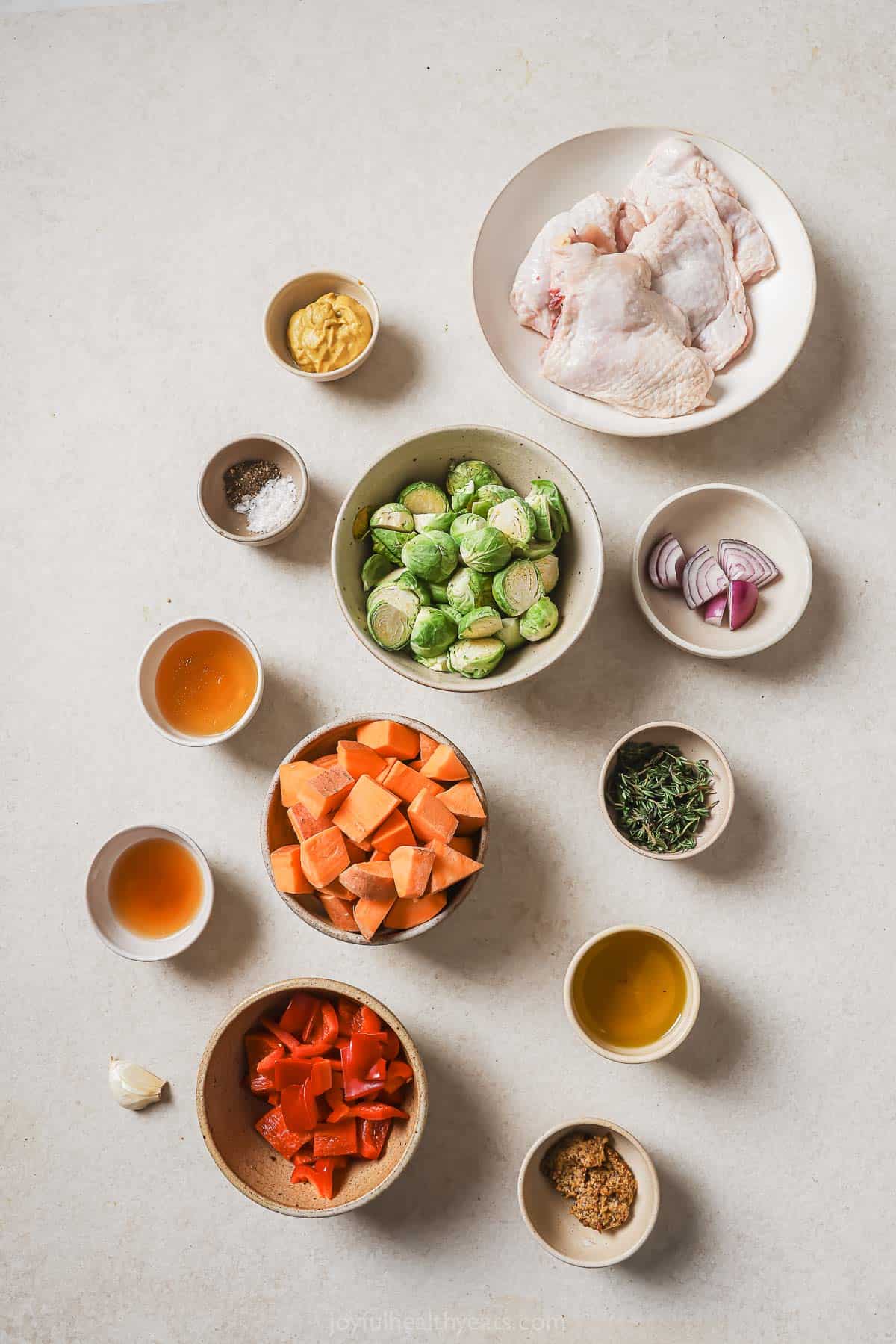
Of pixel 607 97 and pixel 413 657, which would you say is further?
pixel 607 97

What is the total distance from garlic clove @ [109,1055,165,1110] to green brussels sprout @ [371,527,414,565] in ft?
5.08

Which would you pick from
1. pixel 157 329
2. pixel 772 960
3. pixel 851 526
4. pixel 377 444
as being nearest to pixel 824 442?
pixel 851 526

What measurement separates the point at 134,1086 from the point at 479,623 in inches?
61.5

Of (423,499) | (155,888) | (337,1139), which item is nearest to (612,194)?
(423,499)

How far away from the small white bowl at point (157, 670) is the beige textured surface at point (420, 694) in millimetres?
150

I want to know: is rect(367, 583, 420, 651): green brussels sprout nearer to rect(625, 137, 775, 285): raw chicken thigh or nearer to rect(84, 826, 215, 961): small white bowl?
rect(84, 826, 215, 961): small white bowl

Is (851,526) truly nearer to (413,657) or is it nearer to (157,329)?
(413,657)

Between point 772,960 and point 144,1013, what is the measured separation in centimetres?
172

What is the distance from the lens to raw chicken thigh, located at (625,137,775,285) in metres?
2.35

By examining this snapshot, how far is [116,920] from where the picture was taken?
2432 millimetres

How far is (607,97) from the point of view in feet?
8.48

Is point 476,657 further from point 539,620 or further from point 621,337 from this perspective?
point 621,337

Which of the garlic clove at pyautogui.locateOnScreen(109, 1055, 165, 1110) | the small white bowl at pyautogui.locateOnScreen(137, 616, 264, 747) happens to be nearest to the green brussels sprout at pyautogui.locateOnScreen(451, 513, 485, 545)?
the small white bowl at pyautogui.locateOnScreen(137, 616, 264, 747)

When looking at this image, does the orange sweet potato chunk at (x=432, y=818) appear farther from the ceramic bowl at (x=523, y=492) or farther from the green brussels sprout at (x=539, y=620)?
the green brussels sprout at (x=539, y=620)
